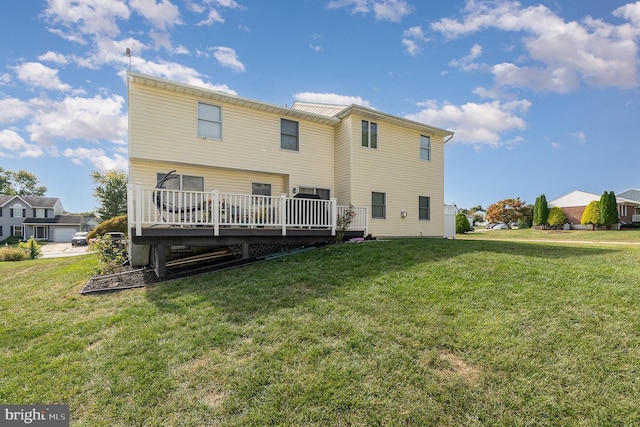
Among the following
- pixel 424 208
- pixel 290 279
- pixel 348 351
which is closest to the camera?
pixel 348 351

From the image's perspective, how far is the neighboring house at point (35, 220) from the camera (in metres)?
39.8

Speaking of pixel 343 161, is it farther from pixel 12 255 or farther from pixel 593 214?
pixel 593 214

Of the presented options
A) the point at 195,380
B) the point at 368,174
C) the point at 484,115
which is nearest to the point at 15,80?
the point at 368,174

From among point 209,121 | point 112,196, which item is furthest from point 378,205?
point 112,196

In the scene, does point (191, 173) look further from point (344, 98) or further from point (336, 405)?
point (344, 98)

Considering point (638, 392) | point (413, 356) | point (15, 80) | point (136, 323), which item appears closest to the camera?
point (638, 392)

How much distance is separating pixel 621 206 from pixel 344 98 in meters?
36.1

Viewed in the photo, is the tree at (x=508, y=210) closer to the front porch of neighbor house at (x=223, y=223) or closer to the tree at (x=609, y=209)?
the tree at (x=609, y=209)

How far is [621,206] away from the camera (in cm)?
3347

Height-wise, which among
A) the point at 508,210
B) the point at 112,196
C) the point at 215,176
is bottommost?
the point at 508,210

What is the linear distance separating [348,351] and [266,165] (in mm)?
8634

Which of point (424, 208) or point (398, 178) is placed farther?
point (424, 208)

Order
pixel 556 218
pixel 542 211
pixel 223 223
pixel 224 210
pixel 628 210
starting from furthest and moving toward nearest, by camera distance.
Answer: pixel 628 210
pixel 542 211
pixel 556 218
pixel 224 210
pixel 223 223

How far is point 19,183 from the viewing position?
5547 cm
